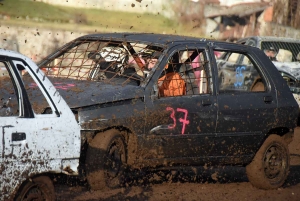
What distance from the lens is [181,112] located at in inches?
322

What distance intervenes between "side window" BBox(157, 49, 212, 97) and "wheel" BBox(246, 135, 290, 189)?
42.8 inches

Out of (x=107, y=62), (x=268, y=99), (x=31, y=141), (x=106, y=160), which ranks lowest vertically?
(x=106, y=160)

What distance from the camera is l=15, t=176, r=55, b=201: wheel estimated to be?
5.86 metres

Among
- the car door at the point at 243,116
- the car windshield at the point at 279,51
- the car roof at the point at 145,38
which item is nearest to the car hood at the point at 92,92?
the car roof at the point at 145,38

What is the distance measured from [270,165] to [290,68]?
6.69m

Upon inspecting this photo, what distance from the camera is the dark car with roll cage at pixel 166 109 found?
7590 millimetres

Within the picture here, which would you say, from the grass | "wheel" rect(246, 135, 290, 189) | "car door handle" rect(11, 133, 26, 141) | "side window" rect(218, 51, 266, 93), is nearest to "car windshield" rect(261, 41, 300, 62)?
"side window" rect(218, 51, 266, 93)

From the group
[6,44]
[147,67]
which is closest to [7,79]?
[147,67]

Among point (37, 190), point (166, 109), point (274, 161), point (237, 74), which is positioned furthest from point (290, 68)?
point (37, 190)

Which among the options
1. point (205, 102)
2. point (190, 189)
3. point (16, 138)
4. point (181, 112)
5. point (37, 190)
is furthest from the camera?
point (190, 189)

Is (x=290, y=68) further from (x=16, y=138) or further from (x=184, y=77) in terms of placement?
(x=16, y=138)

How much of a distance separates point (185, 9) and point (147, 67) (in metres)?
18.9

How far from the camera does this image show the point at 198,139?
8.41 m

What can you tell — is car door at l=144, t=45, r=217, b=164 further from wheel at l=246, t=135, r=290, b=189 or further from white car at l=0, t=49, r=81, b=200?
white car at l=0, t=49, r=81, b=200
